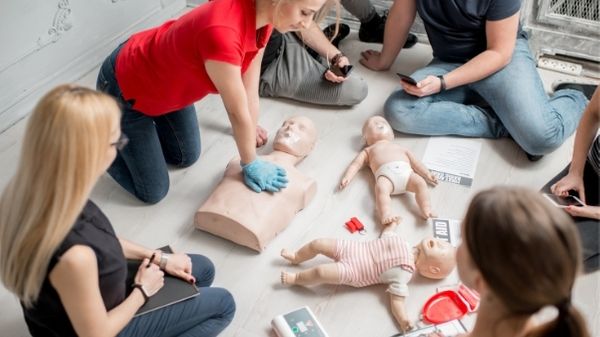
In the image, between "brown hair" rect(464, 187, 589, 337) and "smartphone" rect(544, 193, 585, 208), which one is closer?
"brown hair" rect(464, 187, 589, 337)

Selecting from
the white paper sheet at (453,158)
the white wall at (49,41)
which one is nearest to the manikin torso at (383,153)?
the white paper sheet at (453,158)

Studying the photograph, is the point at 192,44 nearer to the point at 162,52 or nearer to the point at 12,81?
the point at 162,52

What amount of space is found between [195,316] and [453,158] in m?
1.09

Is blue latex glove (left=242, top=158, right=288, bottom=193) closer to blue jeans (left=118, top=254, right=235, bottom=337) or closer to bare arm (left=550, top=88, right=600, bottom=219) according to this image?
blue jeans (left=118, top=254, right=235, bottom=337)

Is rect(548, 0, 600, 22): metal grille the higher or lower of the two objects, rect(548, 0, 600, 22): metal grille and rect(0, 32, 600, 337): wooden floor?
the higher

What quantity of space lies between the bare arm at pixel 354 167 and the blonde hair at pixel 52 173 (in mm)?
998

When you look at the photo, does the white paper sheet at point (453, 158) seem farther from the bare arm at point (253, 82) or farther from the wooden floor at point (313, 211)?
the bare arm at point (253, 82)

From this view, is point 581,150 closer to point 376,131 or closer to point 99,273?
point 376,131

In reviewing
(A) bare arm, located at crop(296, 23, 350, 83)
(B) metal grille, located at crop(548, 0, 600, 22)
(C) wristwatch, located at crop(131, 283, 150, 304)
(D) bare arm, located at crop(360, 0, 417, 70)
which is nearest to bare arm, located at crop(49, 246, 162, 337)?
(C) wristwatch, located at crop(131, 283, 150, 304)

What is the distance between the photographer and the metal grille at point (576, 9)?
92.0 inches

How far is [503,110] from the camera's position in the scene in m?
2.03

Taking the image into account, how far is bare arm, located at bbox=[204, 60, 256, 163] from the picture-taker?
57.3 inches

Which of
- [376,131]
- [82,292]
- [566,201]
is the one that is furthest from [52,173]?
[566,201]

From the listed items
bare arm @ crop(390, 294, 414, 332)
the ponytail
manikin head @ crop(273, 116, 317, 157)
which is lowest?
bare arm @ crop(390, 294, 414, 332)
